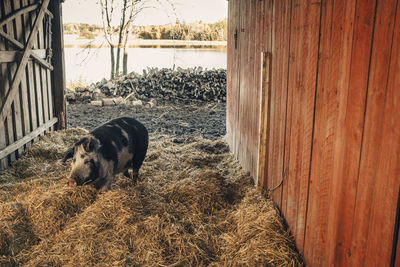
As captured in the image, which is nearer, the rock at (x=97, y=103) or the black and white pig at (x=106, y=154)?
the black and white pig at (x=106, y=154)

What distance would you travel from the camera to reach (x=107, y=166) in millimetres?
4508

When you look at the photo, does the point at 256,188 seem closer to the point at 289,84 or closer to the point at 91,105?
the point at 289,84

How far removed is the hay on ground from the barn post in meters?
2.73

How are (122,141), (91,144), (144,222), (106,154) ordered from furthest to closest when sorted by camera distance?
(122,141)
(106,154)
(91,144)
(144,222)

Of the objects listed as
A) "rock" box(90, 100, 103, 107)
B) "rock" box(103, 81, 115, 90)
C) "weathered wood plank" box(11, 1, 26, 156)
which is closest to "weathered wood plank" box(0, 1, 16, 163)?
"weathered wood plank" box(11, 1, 26, 156)

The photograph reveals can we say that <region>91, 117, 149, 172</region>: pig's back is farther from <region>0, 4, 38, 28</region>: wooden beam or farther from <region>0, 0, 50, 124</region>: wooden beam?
<region>0, 4, 38, 28</region>: wooden beam

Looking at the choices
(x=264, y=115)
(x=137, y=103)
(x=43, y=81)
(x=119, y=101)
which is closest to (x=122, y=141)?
(x=264, y=115)

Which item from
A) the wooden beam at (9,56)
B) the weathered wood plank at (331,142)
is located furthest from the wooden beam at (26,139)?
the weathered wood plank at (331,142)

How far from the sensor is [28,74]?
656 centimetres

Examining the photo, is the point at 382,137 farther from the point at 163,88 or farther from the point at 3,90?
the point at 163,88

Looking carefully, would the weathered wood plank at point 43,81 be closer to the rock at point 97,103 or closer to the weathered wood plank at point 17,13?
the weathered wood plank at point 17,13

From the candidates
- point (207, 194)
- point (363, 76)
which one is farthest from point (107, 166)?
point (363, 76)

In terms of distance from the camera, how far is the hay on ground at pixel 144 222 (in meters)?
3.19

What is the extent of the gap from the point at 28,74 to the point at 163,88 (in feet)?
23.6
